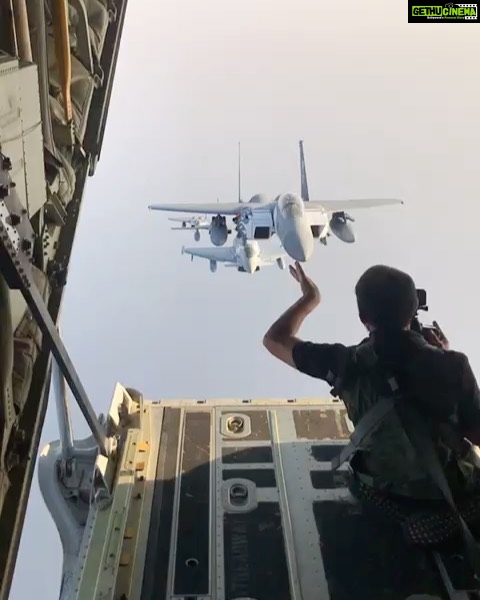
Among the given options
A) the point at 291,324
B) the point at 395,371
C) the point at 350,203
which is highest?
the point at 350,203

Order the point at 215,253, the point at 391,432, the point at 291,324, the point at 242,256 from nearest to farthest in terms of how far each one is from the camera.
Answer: the point at 391,432
the point at 291,324
the point at 242,256
the point at 215,253

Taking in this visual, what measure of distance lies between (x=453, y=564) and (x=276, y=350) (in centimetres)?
148

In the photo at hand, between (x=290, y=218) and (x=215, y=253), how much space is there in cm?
843

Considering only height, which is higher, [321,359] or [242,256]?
[242,256]

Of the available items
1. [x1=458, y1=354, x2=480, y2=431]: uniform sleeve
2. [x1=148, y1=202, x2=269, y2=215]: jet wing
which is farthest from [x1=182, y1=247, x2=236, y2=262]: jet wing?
[x1=458, y1=354, x2=480, y2=431]: uniform sleeve

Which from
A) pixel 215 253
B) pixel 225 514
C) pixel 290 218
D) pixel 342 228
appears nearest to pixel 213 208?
pixel 215 253

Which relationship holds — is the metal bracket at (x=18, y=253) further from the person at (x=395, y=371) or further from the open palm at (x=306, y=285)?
the open palm at (x=306, y=285)

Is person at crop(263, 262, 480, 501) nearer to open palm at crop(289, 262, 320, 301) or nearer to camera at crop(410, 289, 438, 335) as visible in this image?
open palm at crop(289, 262, 320, 301)

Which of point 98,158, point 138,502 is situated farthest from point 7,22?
point 138,502

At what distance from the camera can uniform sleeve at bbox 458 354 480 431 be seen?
262 centimetres

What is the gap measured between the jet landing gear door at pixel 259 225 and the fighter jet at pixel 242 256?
0.54 meters

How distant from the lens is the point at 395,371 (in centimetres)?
264

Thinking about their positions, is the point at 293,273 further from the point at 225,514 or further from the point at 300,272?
the point at 225,514

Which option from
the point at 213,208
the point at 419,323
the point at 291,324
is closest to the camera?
the point at 291,324
